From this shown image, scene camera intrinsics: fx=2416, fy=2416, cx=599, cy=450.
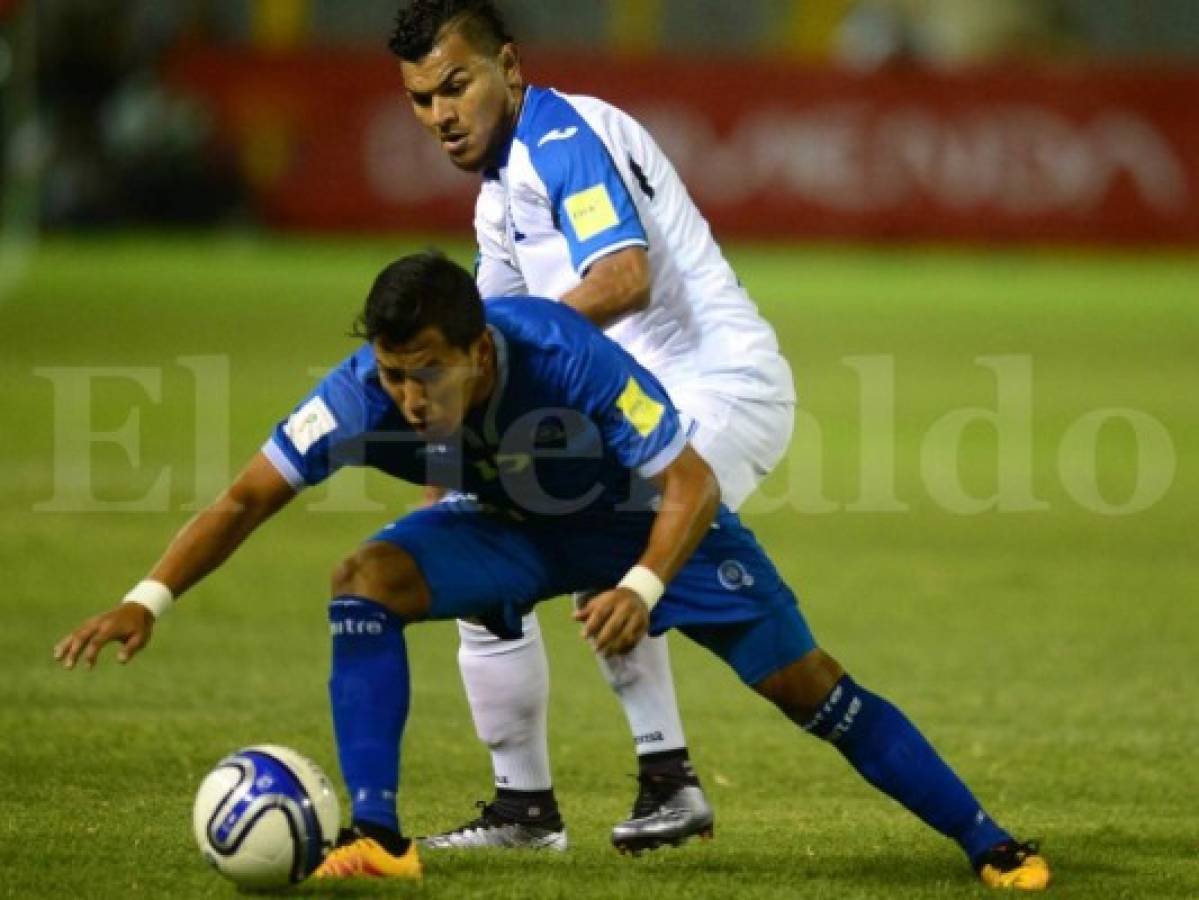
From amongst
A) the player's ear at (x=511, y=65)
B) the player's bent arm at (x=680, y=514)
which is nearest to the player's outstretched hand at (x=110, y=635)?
the player's bent arm at (x=680, y=514)

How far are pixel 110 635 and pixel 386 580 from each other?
630 mm

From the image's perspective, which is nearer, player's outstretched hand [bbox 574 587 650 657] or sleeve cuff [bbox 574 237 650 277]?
player's outstretched hand [bbox 574 587 650 657]

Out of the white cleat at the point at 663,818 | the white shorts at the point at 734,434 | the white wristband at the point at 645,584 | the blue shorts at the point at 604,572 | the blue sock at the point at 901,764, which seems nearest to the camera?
the white wristband at the point at 645,584

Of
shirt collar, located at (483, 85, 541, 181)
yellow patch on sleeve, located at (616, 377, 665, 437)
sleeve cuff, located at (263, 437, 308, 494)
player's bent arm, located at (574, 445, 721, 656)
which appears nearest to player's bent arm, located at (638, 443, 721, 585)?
player's bent arm, located at (574, 445, 721, 656)

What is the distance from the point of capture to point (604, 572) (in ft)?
19.1

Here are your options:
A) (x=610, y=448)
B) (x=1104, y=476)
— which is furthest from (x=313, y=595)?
(x=1104, y=476)

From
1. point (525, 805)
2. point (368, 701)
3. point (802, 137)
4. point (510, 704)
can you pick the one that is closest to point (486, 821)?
point (525, 805)

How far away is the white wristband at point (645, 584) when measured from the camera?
17.3 feet

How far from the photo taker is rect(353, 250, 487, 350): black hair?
206 inches

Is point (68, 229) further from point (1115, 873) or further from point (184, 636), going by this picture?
point (1115, 873)

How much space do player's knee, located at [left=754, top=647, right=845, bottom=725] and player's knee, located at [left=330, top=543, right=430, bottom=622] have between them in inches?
34.0

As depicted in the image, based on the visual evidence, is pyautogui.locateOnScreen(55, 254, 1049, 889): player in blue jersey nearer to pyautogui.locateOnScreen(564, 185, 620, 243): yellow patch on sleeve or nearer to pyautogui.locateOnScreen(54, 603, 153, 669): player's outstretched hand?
pyautogui.locateOnScreen(54, 603, 153, 669): player's outstretched hand

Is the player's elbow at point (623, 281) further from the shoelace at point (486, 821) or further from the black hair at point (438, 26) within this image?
the shoelace at point (486, 821)

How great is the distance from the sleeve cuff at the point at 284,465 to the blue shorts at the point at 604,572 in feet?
0.92
